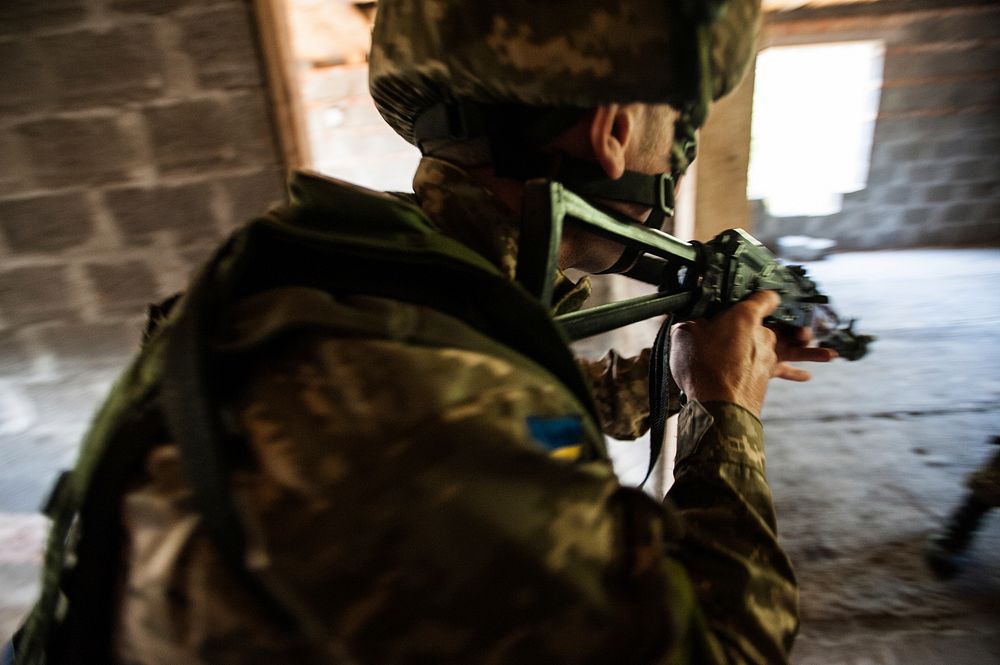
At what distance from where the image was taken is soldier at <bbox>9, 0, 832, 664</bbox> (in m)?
0.39

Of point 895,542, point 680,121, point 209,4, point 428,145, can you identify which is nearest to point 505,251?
point 428,145

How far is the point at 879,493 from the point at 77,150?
9.12ft

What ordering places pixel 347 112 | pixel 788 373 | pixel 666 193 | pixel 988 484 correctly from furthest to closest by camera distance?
pixel 347 112
pixel 988 484
pixel 788 373
pixel 666 193

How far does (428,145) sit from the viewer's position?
80 centimetres

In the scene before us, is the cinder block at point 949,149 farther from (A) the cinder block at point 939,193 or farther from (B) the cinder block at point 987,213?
(B) the cinder block at point 987,213

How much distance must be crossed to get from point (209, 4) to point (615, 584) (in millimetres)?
1530

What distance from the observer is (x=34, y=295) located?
1.48 m

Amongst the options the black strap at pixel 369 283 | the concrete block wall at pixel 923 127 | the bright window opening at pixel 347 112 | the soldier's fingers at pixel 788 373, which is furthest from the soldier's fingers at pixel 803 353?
the concrete block wall at pixel 923 127

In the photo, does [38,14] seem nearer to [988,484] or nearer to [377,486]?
[377,486]

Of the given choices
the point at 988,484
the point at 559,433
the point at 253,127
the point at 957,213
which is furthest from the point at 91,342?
the point at 957,213

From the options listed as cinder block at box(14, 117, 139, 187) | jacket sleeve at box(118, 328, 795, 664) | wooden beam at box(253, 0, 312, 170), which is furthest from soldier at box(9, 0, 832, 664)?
cinder block at box(14, 117, 139, 187)

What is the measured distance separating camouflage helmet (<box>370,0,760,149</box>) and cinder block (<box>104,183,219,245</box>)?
3.15 ft

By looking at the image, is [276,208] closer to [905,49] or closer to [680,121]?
[680,121]

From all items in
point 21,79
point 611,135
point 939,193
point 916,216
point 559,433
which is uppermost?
point 21,79
